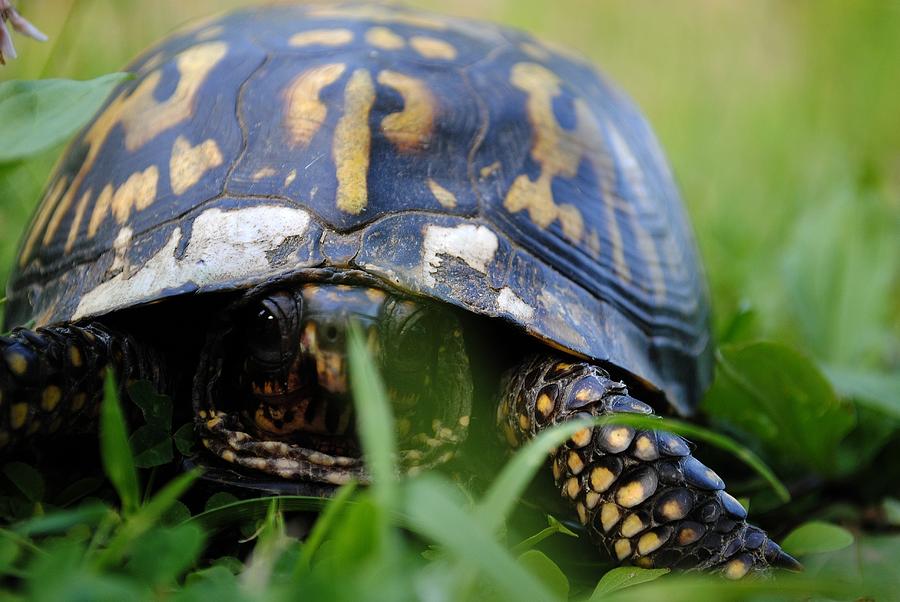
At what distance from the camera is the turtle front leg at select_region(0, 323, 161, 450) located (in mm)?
1190

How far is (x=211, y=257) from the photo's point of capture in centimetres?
135

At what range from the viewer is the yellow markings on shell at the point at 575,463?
1302 mm

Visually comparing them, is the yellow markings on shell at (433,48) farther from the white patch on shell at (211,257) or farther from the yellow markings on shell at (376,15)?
the white patch on shell at (211,257)

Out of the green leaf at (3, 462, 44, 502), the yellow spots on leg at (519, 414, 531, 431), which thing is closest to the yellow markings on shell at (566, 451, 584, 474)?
the yellow spots on leg at (519, 414, 531, 431)

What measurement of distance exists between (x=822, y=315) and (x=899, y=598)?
4.58ft

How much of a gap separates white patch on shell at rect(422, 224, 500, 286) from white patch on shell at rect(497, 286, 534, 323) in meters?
0.05

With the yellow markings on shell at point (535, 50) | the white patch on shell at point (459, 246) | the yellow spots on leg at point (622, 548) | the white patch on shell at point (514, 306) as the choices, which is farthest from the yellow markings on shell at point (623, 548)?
the yellow markings on shell at point (535, 50)

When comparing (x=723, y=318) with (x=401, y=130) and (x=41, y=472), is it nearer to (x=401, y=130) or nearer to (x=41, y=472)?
(x=401, y=130)

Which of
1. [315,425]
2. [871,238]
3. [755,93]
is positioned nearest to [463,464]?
[315,425]

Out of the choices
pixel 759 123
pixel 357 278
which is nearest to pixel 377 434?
pixel 357 278

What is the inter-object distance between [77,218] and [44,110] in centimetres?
56

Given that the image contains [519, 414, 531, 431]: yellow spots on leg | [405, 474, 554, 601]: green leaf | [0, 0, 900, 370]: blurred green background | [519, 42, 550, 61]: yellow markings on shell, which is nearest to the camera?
[405, 474, 554, 601]: green leaf

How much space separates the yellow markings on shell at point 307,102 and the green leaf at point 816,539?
40.6 inches

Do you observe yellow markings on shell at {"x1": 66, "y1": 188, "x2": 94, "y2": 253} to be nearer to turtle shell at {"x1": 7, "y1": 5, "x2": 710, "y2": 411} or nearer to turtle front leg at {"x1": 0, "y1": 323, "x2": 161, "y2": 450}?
turtle shell at {"x1": 7, "y1": 5, "x2": 710, "y2": 411}
